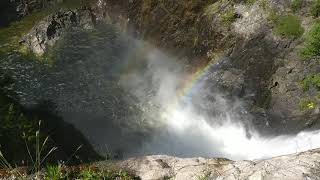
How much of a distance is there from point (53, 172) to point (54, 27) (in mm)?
21303

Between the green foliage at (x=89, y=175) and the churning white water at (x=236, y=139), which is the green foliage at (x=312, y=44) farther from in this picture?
the green foliage at (x=89, y=175)

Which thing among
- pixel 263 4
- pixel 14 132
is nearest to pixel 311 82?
pixel 263 4

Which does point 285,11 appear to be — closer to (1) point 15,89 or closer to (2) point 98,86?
(2) point 98,86

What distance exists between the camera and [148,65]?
23750 mm

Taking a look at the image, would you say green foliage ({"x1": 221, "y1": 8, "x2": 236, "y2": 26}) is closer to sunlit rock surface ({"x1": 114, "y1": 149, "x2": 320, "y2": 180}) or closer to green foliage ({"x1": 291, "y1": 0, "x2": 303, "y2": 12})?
green foliage ({"x1": 291, "y1": 0, "x2": 303, "y2": 12})

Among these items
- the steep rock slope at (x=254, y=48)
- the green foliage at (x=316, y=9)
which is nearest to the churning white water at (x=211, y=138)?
the steep rock slope at (x=254, y=48)

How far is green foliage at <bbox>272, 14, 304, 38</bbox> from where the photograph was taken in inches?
794

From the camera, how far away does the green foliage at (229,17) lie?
72.1 feet

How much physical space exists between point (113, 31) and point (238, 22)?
311 inches

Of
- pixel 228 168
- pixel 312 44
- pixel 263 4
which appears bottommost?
pixel 228 168

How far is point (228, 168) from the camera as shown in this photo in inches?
336

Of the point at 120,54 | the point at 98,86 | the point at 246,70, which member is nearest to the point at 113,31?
the point at 120,54

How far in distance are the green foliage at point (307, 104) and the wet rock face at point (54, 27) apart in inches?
529

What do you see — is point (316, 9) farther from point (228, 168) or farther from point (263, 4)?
point (228, 168)
